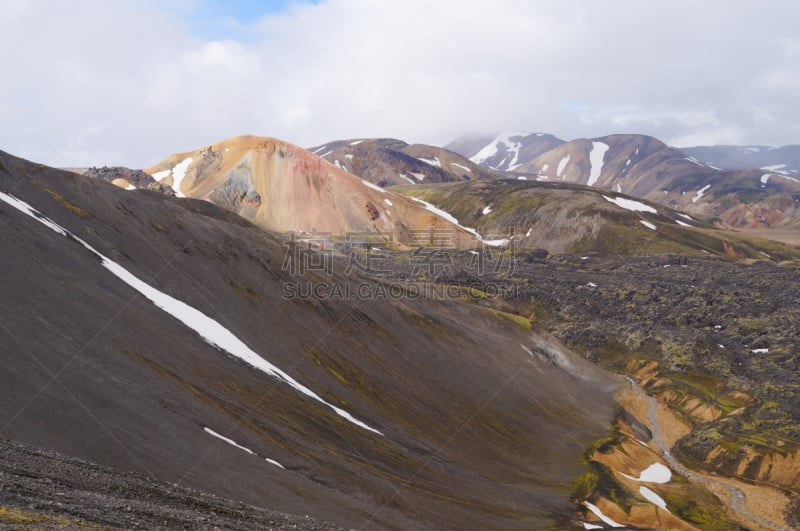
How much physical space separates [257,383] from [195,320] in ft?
26.7

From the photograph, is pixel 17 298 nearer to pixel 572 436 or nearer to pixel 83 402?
pixel 83 402

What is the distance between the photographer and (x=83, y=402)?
85.6 feet

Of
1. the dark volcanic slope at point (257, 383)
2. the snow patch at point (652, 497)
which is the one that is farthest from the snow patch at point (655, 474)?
the dark volcanic slope at point (257, 383)

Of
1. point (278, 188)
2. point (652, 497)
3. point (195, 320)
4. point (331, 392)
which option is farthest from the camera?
point (278, 188)

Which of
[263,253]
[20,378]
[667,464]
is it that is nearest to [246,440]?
[20,378]

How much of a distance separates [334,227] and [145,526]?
166 metres

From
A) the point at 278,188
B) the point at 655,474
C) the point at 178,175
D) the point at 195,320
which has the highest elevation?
the point at 178,175

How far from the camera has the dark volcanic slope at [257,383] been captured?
88.6ft

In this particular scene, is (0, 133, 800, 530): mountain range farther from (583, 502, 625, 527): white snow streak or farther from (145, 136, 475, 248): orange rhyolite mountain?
(145, 136, 475, 248): orange rhyolite mountain

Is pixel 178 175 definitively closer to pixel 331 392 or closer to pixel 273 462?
pixel 331 392

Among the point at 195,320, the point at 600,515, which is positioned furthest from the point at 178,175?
the point at 600,515

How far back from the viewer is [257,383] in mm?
41062

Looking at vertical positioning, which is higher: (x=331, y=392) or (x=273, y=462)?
(x=273, y=462)

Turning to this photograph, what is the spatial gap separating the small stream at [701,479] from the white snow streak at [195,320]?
3779 centimetres
